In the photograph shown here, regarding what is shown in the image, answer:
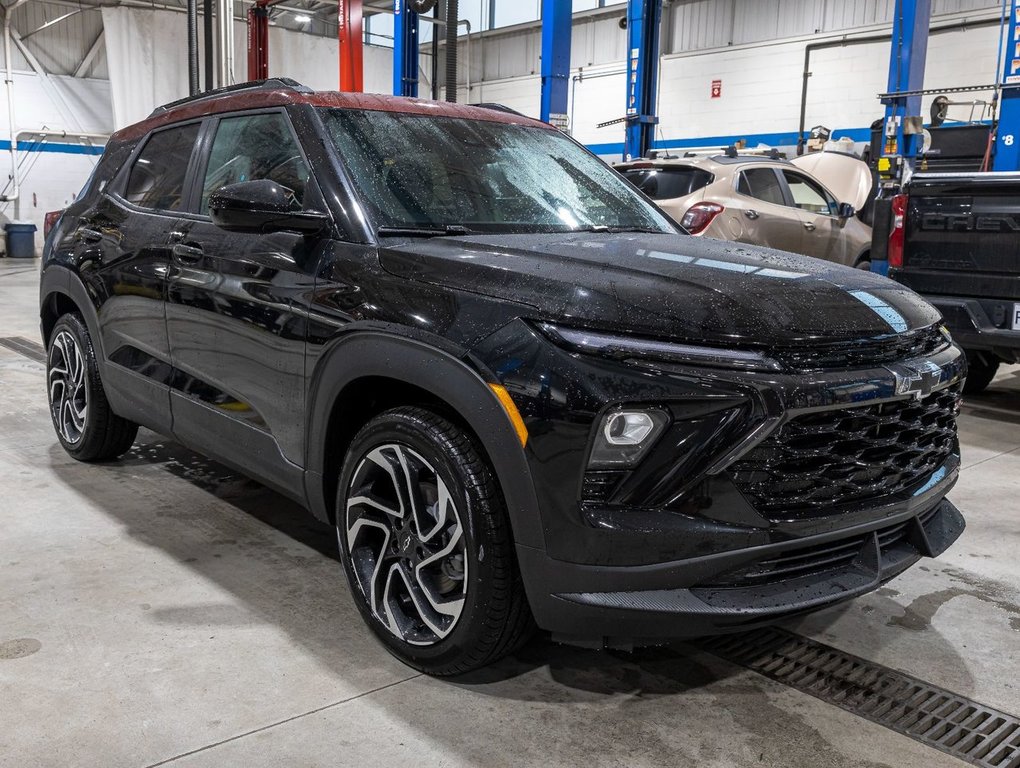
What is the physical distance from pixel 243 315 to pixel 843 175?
398 inches

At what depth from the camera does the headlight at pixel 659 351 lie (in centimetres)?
199

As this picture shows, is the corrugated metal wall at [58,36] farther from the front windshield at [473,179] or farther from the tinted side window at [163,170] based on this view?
the front windshield at [473,179]

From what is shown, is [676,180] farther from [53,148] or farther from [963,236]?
[53,148]

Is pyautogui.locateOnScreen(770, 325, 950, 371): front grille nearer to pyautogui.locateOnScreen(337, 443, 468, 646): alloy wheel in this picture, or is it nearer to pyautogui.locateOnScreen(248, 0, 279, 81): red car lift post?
pyautogui.locateOnScreen(337, 443, 468, 646): alloy wheel

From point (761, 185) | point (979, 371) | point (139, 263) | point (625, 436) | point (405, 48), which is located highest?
point (405, 48)

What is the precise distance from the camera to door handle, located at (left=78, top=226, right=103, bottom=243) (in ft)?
12.6

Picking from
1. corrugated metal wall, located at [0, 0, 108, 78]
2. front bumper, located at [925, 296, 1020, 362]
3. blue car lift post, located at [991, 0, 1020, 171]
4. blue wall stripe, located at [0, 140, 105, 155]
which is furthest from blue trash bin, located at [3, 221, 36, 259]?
front bumper, located at [925, 296, 1020, 362]

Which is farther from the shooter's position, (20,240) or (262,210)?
(20,240)

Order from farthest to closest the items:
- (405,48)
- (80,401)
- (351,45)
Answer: (351,45), (405,48), (80,401)

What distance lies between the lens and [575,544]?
2.00m

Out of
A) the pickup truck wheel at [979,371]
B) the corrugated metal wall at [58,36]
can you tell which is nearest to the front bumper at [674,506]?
the pickup truck wheel at [979,371]

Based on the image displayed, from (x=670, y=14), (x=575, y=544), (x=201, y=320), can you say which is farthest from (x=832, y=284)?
(x=670, y=14)

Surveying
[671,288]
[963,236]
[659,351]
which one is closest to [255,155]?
[671,288]

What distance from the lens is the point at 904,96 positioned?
8.28m
